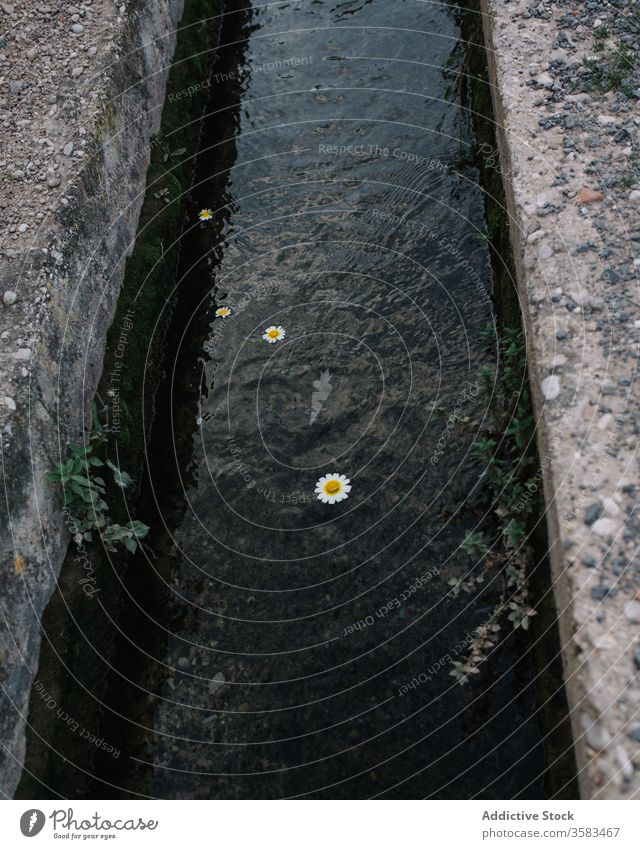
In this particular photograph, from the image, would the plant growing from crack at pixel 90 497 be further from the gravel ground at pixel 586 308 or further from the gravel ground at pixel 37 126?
the gravel ground at pixel 586 308

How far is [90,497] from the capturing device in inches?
211

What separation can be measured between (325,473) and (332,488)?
0.46 feet

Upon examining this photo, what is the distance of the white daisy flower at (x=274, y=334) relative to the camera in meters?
6.70

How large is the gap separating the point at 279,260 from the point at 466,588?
11.2ft

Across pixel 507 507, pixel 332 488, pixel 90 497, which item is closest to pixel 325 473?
pixel 332 488

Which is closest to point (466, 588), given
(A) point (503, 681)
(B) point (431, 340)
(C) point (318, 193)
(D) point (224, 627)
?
(A) point (503, 681)

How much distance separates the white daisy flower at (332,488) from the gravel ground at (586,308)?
58.8 inches

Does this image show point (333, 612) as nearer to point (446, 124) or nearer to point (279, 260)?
point (279, 260)

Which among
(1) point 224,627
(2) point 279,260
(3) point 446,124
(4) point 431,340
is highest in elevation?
(3) point 446,124

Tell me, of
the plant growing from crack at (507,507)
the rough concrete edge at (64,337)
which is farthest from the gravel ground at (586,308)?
the rough concrete edge at (64,337)

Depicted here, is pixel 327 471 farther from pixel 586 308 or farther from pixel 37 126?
pixel 37 126

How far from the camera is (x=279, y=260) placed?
7.23 meters

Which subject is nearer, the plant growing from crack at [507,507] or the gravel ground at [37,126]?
the plant growing from crack at [507,507]

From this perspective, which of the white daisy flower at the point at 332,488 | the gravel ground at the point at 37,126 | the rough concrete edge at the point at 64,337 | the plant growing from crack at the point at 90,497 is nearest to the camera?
the rough concrete edge at the point at 64,337
